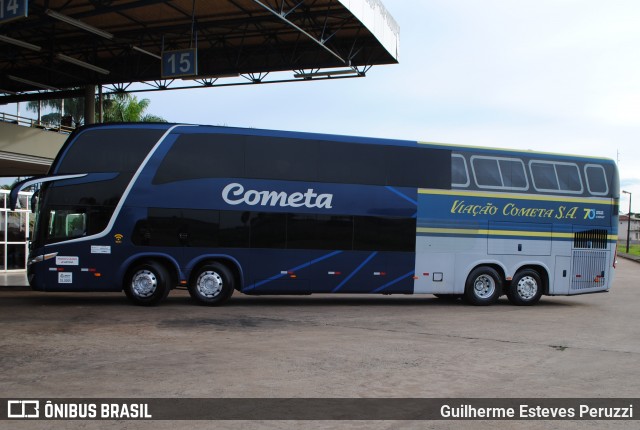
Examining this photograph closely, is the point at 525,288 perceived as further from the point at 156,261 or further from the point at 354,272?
the point at 156,261

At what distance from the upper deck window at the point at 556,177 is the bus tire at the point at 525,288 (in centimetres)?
223

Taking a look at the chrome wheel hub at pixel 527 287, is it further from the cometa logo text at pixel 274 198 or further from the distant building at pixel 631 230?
the distant building at pixel 631 230

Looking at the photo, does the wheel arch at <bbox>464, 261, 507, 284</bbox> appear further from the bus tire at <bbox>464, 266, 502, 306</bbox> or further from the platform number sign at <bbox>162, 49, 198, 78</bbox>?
the platform number sign at <bbox>162, 49, 198, 78</bbox>

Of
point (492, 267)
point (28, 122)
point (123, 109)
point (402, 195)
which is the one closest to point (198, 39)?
point (28, 122)

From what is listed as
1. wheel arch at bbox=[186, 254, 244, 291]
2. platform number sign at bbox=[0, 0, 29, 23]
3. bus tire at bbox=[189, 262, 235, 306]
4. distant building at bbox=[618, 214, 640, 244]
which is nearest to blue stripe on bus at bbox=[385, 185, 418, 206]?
wheel arch at bbox=[186, 254, 244, 291]

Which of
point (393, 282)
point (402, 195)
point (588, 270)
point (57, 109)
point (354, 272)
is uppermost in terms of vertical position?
point (57, 109)

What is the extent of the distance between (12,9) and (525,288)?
1367cm

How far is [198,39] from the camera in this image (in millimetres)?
20234

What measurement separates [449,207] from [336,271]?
129 inches

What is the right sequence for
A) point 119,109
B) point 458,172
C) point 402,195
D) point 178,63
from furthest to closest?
1. point 119,109
2. point 178,63
3. point 458,172
4. point 402,195

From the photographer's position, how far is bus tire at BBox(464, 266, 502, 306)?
14.5 meters

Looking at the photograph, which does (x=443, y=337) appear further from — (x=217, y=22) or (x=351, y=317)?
(x=217, y=22)

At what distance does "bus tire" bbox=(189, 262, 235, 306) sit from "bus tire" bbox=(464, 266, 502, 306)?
5925 millimetres

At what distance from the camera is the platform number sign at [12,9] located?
480 inches
